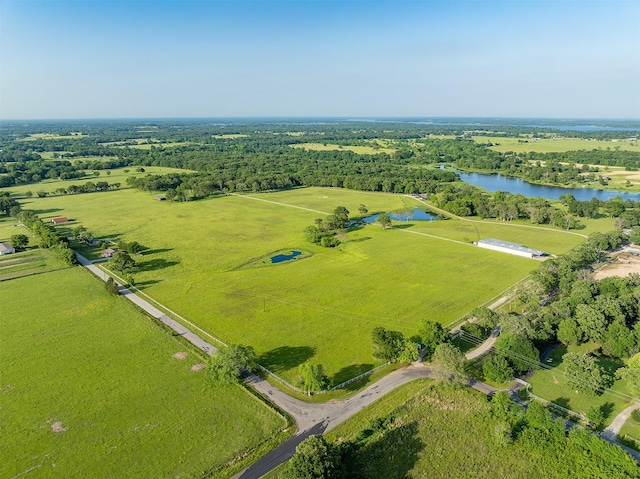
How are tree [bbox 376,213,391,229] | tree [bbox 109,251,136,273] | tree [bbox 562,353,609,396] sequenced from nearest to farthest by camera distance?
tree [bbox 562,353,609,396] → tree [bbox 109,251,136,273] → tree [bbox 376,213,391,229]

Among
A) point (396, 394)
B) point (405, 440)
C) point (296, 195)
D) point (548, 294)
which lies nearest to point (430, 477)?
point (405, 440)

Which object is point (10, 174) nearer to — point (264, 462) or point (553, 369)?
point (264, 462)

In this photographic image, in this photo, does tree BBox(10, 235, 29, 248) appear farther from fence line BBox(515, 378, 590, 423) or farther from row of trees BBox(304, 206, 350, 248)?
fence line BBox(515, 378, 590, 423)

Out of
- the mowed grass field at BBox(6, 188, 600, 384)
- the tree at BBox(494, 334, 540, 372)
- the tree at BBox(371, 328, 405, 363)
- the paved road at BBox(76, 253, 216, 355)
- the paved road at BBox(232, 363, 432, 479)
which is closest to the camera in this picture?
the paved road at BBox(232, 363, 432, 479)

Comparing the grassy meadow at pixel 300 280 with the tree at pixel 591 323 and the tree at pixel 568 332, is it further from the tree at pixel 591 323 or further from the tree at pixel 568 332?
the tree at pixel 591 323

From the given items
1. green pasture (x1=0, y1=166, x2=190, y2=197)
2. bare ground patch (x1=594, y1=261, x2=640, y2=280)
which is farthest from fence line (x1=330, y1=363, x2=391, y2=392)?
green pasture (x1=0, y1=166, x2=190, y2=197)

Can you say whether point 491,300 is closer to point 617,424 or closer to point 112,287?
point 617,424

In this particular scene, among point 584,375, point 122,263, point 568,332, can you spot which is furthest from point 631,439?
point 122,263
